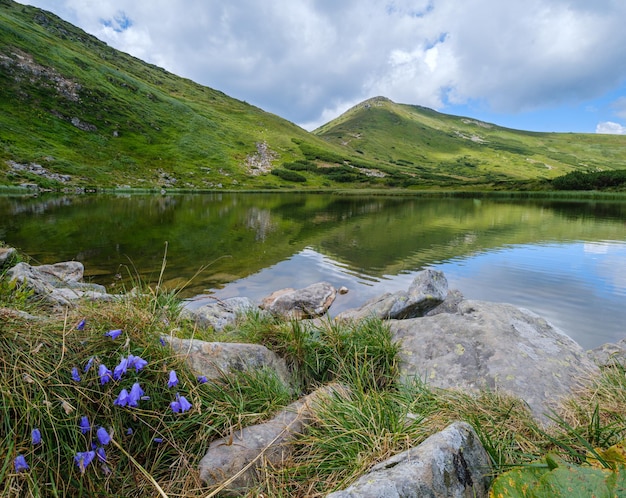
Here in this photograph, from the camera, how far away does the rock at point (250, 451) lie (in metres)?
2.79

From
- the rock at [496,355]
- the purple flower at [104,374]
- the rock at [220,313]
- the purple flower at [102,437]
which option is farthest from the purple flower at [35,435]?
the rock at [220,313]

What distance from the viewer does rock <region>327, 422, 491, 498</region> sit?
2.15 metres

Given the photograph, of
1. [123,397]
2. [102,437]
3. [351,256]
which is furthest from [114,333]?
[351,256]

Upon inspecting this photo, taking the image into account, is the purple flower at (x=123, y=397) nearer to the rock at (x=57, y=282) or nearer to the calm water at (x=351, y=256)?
the rock at (x=57, y=282)

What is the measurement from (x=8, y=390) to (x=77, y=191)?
8423cm

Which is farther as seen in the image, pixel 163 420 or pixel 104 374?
pixel 163 420

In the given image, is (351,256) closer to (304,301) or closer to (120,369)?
(304,301)

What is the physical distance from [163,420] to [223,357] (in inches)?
45.0

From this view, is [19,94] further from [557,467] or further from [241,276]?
[557,467]

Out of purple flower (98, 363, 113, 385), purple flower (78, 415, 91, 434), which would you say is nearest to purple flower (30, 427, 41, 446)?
purple flower (78, 415, 91, 434)

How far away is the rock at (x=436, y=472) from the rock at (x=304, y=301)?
9.69 m

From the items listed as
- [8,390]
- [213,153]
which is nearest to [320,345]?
[8,390]

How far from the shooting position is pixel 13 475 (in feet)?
6.97

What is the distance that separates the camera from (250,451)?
9.93 feet
